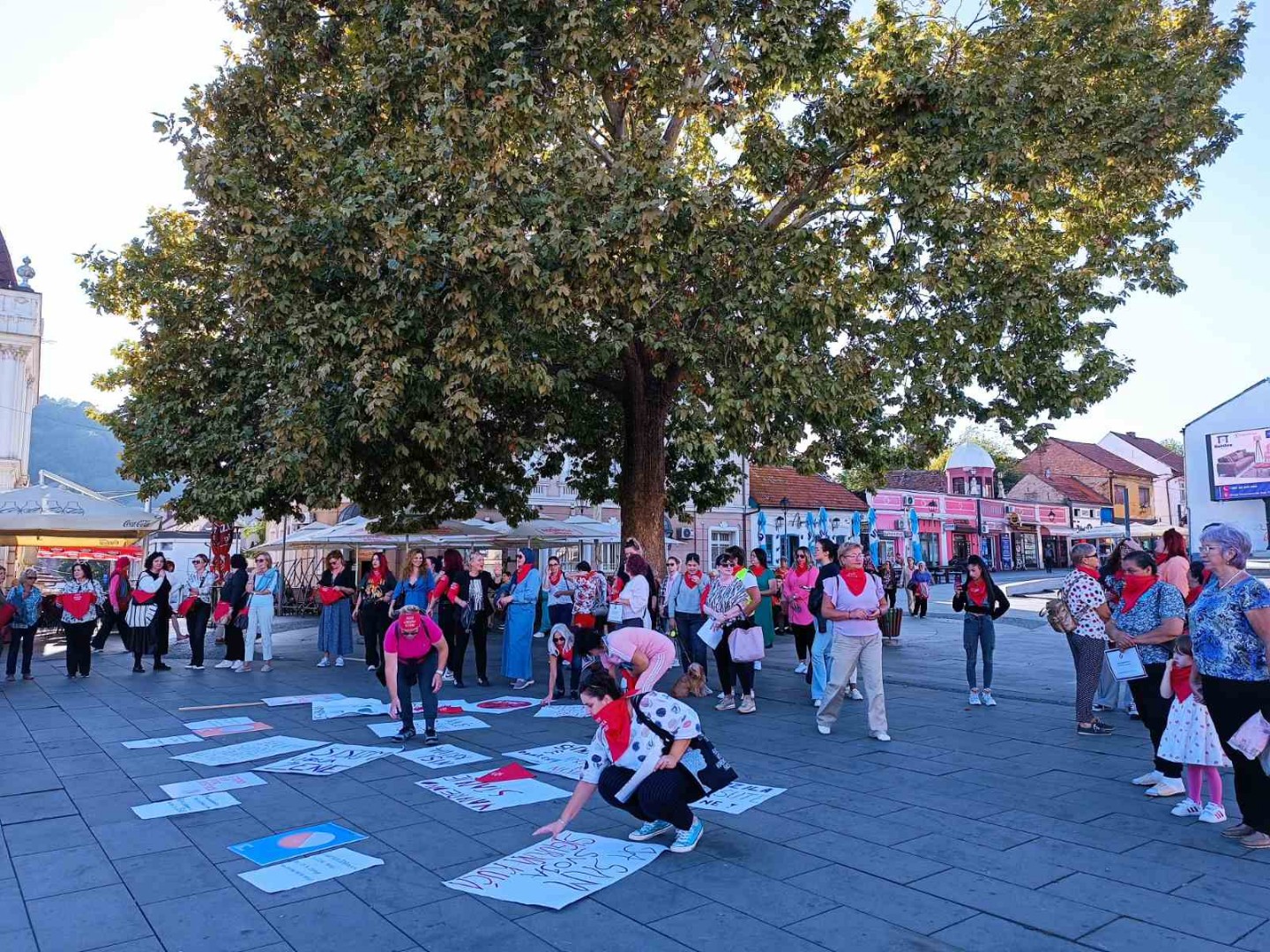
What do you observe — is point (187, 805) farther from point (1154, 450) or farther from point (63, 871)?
point (1154, 450)

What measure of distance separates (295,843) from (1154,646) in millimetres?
6045

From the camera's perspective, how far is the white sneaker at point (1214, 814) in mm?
5816

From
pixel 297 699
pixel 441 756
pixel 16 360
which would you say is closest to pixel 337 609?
pixel 297 699

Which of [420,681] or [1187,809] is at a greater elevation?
[420,681]

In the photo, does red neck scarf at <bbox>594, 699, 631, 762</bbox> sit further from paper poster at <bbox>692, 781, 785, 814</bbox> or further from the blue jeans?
the blue jeans

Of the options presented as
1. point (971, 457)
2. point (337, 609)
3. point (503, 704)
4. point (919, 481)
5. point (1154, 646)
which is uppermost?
point (971, 457)

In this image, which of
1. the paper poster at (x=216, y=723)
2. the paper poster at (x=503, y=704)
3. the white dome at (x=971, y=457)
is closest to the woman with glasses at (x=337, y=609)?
the paper poster at (x=503, y=704)

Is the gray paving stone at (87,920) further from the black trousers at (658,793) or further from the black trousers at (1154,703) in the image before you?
the black trousers at (1154,703)

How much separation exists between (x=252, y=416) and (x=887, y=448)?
33.8 feet

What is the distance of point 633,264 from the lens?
1137 centimetres

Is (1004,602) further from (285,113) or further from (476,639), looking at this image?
(285,113)

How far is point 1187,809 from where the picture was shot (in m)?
5.98

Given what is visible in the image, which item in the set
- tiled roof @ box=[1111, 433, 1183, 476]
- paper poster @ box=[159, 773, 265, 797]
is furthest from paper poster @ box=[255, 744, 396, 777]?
tiled roof @ box=[1111, 433, 1183, 476]

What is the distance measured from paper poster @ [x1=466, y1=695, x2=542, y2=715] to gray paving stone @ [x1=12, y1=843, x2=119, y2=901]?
5213mm
